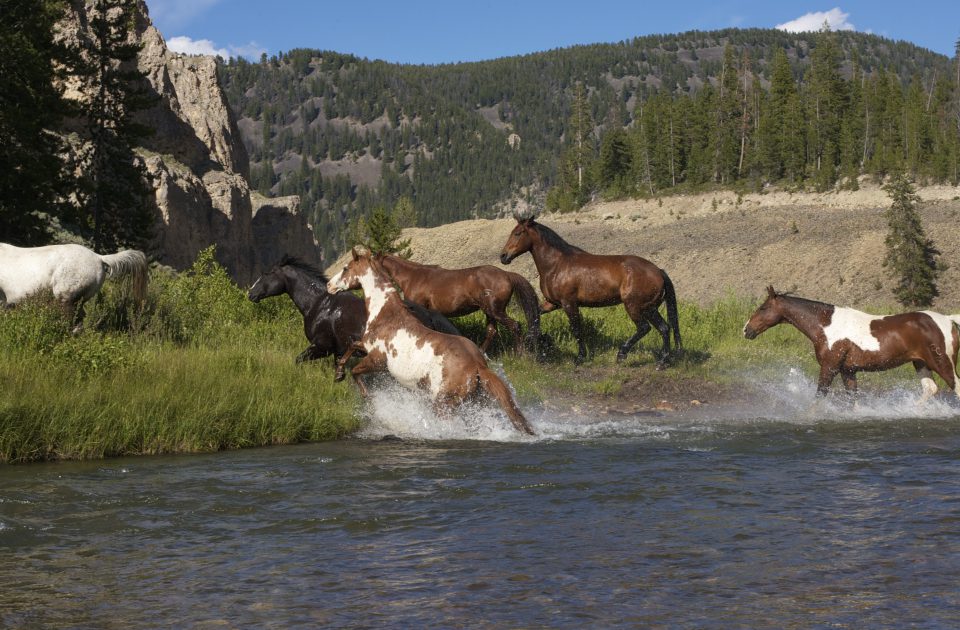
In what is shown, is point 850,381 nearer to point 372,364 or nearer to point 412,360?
point 412,360

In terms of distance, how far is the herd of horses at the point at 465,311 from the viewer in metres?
12.0

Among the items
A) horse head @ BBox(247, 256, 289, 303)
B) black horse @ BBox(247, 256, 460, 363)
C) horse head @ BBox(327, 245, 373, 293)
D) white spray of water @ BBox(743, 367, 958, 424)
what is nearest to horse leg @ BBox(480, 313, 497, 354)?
black horse @ BBox(247, 256, 460, 363)

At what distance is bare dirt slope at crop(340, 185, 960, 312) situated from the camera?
51.2 metres

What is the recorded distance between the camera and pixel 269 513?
8094 mm

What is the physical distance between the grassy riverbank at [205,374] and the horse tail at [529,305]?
50cm

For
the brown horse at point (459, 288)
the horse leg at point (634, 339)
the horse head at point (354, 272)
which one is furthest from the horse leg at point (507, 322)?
the horse head at point (354, 272)

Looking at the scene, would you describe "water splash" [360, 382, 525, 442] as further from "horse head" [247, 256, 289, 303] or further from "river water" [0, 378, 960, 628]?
"horse head" [247, 256, 289, 303]

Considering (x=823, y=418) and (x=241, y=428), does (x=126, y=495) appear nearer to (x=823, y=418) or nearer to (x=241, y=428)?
(x=241, y=428)

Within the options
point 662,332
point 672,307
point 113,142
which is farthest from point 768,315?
point 113,142

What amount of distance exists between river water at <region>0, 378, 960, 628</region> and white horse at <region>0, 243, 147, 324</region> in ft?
15.8

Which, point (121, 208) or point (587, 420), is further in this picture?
point (121, 208)

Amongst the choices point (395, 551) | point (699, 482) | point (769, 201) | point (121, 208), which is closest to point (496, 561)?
point (395, 551)

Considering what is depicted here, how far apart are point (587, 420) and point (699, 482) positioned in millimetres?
4742

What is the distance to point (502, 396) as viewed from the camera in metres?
A: 11.4
